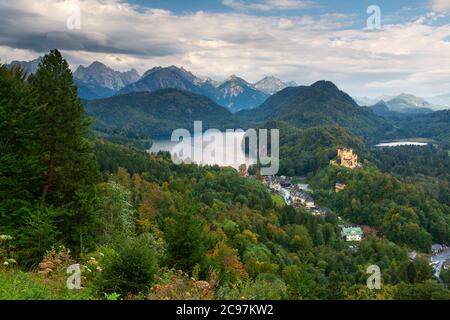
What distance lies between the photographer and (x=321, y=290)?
475 inches

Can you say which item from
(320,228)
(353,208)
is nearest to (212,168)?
(353,208)

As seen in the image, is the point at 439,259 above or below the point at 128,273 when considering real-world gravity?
below

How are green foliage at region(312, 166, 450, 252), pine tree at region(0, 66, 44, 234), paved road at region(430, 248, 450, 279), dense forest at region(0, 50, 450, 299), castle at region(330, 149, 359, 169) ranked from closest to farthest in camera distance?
1. dense forest at region(0, 50, 450, 299)
2. pine tree at region(0, 66, 44, 234)
3. paved road at region(430, 248, 450, 279)
4. green foliage at region(312, 166, 450, 252)
5. castle at region(330, 149, 359, 169)

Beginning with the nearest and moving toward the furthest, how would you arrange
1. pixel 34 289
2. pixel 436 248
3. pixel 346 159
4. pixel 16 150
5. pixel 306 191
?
1. pixel 34 289
2. pixel 16 150
3. pixel 436 248
4. pixel 306 191
5. pixel 346 159

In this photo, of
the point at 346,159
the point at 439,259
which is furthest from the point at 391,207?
the point at 346,159

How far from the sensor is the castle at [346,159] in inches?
5802

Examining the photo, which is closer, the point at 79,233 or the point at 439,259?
the point at 79,233

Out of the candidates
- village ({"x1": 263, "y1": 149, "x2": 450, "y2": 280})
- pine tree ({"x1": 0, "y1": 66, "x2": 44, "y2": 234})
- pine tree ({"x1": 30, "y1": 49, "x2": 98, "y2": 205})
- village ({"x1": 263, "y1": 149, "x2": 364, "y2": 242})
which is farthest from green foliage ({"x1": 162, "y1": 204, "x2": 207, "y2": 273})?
village ({"x1": 263, "y1": 149, "x2": 364, "y2": 242})

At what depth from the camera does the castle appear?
484ft

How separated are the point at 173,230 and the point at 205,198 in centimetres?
6029

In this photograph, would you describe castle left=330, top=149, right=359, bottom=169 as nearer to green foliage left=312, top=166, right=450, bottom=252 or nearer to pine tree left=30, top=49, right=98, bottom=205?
green foliage left=312, top=166, right=450, bottom=252

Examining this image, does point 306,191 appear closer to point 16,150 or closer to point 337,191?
point 337,191

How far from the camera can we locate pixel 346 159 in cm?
14825

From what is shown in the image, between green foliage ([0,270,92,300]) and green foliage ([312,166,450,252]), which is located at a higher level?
green foliage ([0,270,92,300])
